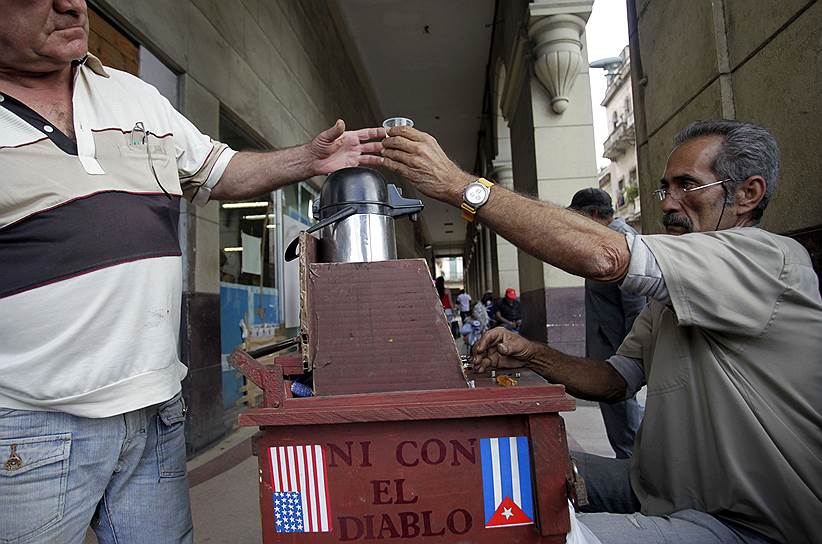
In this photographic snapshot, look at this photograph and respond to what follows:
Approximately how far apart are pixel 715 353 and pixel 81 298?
1.54m

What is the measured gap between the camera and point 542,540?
3.25 ft

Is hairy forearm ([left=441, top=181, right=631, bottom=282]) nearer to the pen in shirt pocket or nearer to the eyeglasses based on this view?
the eyeglasses

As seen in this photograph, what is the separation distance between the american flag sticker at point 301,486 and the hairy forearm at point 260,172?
934 millimetres

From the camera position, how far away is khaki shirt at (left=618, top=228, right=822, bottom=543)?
3.92 feet

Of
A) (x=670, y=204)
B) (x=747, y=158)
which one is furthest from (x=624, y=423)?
(x=747, y=158)

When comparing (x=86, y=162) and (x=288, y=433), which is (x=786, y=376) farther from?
(x=86, y=162)

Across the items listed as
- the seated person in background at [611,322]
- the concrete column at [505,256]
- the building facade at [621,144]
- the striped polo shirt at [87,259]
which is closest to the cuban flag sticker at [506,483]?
the striped polo shirt at [87,259]

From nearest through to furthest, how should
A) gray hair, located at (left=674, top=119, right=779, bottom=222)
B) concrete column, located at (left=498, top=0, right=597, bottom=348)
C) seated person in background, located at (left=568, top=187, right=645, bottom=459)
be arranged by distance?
1. gray hair, located at (left=674, top=119, right=779, bottom=222)
2. seated person in background, located at (left=568, top=187, right=645, bottom=459)
3. concrete column, located at (left=498, top=0, right=597, bottom=348)

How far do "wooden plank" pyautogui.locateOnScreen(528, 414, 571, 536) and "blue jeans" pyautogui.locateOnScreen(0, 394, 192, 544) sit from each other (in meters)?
0.94

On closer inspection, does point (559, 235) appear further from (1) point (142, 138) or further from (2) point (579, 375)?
(1) point (142, 138)

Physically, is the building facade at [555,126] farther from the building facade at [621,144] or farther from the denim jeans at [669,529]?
the building facade at [621,144]

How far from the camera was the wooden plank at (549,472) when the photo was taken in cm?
98

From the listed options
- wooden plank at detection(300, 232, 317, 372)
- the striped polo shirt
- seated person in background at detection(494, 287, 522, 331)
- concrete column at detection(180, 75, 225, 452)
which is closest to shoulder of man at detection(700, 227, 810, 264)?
wooden plank at detection(300, 232, 317, 372)

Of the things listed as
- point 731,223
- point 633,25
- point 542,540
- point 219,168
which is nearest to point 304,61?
point 633,25
